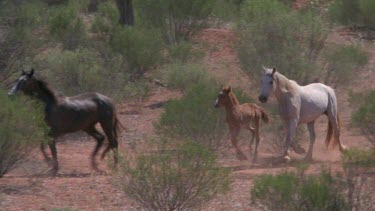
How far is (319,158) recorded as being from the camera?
1725 centimetres

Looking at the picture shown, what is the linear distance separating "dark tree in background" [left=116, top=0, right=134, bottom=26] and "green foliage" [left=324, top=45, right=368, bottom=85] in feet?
22.0

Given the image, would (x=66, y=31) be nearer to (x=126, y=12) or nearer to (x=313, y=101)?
(x=126, y=12)

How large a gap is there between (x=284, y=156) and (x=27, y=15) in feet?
30.1

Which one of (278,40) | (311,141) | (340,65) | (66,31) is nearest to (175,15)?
(66,31)

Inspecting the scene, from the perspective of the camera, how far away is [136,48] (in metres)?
26.2

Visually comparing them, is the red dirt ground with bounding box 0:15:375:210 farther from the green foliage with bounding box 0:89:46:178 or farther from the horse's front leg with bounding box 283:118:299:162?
the green foliage with bounding box 0:89:46:178

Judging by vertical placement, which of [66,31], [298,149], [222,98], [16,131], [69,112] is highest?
[16,131]

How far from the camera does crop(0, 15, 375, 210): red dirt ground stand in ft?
41.8

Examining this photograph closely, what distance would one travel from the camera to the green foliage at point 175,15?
30.5m

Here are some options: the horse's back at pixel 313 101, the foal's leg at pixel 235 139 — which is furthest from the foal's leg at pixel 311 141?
the foal's leg at pixel 235 139

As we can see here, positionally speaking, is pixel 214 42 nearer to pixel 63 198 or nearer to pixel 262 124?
pixel 262 124

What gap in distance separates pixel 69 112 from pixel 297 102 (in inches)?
144

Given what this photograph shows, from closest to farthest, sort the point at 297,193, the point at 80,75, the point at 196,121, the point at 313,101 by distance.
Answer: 1. the point at 297,193
2. the point at 196,121
3. the point at 313,101
4. the point at 80,75

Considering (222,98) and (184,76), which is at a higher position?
(222,98)
